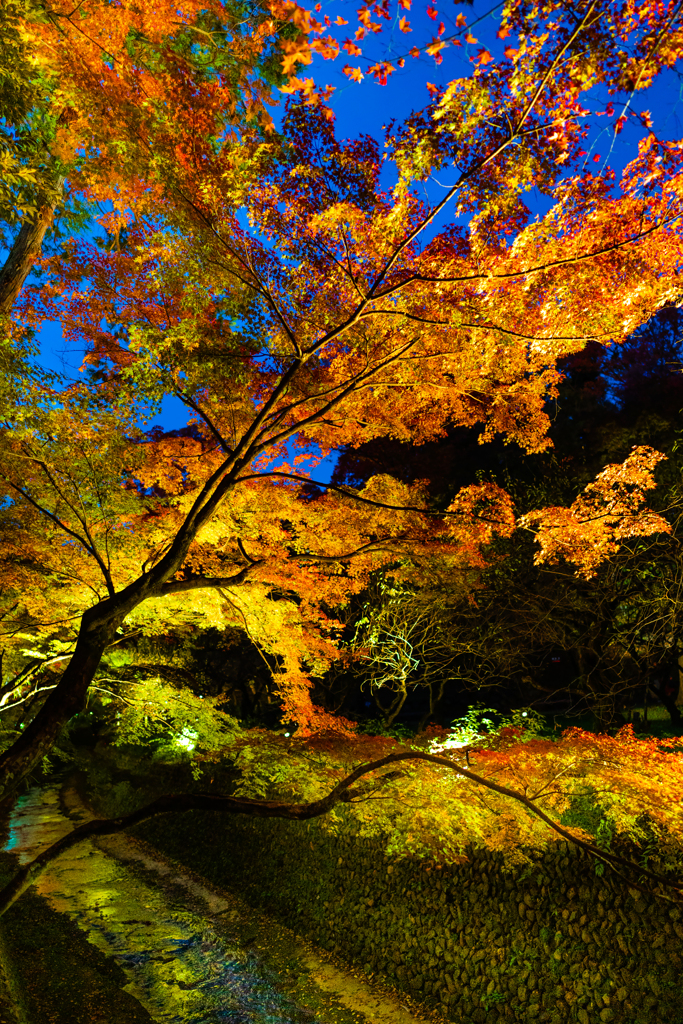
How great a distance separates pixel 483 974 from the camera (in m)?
5.83

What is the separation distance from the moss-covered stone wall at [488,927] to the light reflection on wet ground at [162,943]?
121cm

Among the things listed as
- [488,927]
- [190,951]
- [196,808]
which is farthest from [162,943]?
[196,808]

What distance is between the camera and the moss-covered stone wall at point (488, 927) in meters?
4.86

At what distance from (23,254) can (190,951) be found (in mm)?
9020

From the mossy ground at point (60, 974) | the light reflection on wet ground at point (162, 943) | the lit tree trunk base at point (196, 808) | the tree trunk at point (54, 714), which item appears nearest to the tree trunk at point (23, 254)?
the tree trunk at point (54, 714)

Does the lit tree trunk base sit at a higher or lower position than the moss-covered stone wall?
higher

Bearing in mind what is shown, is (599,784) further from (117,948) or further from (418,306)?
(117,948)

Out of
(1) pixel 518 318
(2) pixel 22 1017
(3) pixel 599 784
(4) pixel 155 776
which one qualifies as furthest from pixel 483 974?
(4) pixel 155 776

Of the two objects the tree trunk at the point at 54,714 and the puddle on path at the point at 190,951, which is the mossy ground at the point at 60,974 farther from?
the tree trunk at the point at 54,714

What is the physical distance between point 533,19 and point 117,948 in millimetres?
11039

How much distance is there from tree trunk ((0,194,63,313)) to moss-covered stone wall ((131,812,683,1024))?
8.15 meters

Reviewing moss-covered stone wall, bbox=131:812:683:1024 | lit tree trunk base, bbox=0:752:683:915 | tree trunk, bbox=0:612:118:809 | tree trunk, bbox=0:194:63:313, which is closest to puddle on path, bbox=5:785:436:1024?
moss-covered stone wall, bbox=131:812:683:1024

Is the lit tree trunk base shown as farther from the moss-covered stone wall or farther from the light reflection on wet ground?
the light reflection on wet ground

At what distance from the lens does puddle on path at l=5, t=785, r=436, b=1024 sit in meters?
6.11
